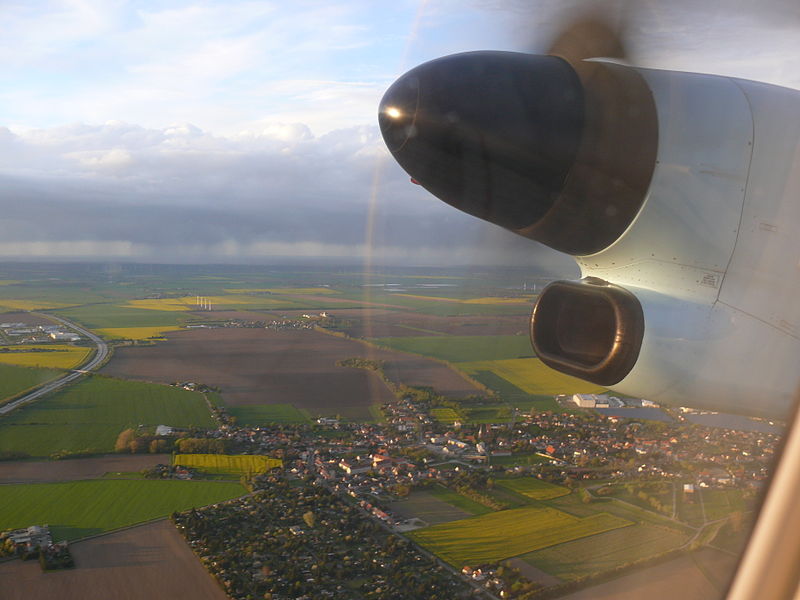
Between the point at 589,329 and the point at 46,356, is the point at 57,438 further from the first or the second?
the point at 589,329

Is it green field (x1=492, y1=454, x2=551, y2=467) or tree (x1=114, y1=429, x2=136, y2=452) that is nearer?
green field (x1=492, y1=454, x2=551, y2=467)

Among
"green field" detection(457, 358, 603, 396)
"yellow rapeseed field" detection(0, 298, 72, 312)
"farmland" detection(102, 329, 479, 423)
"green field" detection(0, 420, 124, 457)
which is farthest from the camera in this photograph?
"yellow rapeseed field" detection(0, 298, 72, 312)

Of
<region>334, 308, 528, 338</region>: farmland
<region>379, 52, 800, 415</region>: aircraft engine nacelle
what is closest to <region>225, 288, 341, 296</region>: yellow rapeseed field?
<region>334, 308, 528, 338</region>: farmland

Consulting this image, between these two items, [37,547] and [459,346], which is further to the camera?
[459,346]

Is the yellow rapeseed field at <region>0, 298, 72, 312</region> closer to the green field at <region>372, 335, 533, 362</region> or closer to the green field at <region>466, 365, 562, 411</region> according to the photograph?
the green field at <region>372, 335, 533, 362</region>

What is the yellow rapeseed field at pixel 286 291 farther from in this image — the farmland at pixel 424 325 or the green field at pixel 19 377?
the green field at pixel 19 377

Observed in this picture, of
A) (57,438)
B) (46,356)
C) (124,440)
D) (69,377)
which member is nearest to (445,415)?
(124,440)
